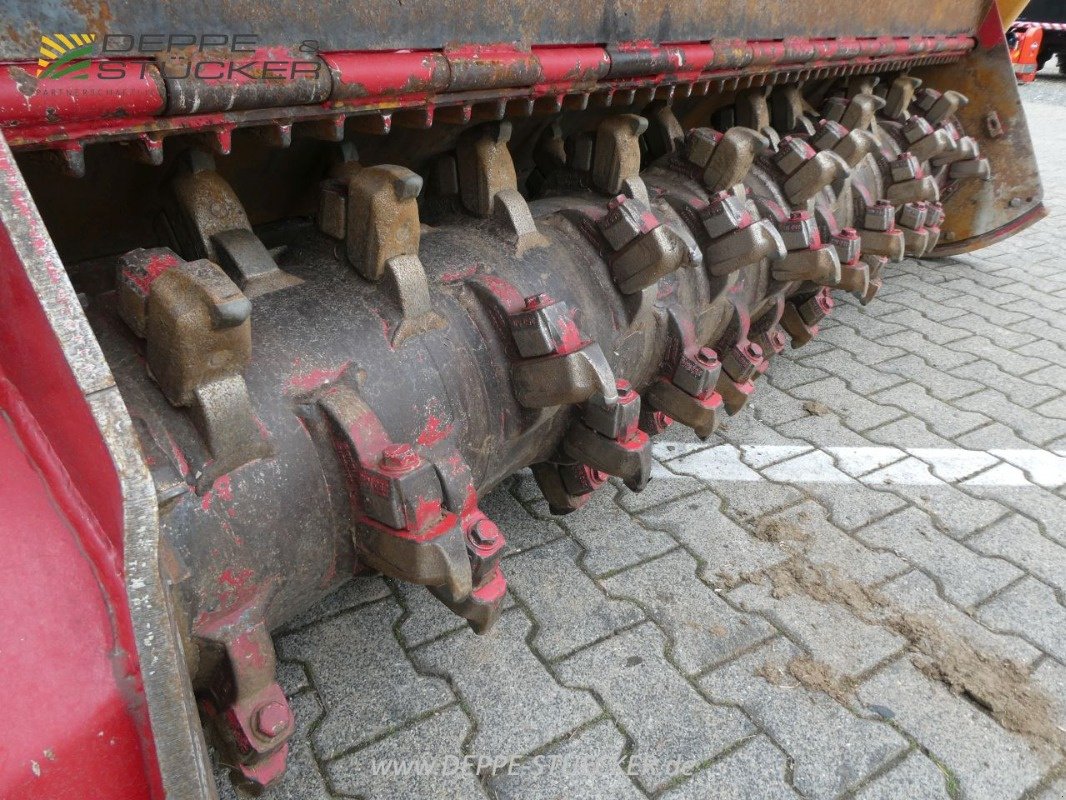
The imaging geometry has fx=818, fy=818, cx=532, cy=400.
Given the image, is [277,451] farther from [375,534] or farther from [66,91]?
[66,91]

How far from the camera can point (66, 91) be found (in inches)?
36.4

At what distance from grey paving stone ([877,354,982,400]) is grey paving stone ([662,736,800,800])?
76.5 inches

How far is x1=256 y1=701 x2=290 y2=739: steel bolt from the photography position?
1154 mm

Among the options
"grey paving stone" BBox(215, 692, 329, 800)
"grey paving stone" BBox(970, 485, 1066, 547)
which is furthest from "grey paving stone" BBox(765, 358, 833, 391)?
"grey paving stone" BBox(215, 692, 329, 800)

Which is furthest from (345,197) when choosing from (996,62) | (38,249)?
(996,62)

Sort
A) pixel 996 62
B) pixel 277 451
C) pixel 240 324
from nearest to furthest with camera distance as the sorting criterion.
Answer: pixel 240 324 < pixel 277 451 < pixel 996 62

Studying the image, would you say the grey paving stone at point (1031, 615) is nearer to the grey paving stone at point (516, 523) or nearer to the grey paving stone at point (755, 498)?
the grey paving stone at point (755, 498)

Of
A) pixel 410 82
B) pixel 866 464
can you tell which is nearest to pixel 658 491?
pixel 866 464

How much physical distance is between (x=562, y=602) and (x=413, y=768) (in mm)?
538

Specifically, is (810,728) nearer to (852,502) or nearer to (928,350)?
(852,502)

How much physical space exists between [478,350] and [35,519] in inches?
32.5

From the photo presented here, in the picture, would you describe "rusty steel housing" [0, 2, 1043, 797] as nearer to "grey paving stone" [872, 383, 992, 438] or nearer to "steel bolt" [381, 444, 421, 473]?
"steel bolt" [381, 444, 421, 473]

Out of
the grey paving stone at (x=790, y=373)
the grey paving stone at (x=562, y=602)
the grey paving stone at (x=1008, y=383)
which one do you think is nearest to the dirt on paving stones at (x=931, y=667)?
the grey paving stone at (x=562, y=602)

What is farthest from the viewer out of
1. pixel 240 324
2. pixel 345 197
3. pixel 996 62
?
pixel 996 62
